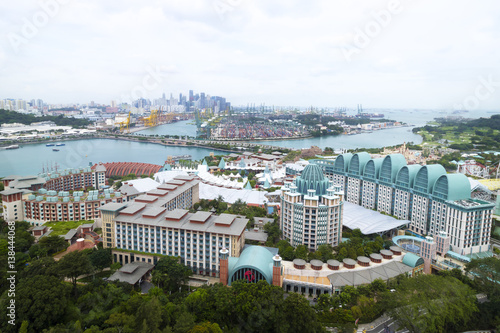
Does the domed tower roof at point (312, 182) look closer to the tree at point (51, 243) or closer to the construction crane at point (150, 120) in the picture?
the tree at point (51, 243)

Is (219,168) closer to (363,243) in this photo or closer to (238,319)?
(363,243)

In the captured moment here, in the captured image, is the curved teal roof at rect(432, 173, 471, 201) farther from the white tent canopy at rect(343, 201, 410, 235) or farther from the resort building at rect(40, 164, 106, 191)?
the resort building at rect(40, 164, 106, 191)

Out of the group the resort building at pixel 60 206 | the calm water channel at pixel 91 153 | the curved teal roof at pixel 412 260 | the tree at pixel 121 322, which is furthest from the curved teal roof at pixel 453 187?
the calm water channel at pixel 91 153

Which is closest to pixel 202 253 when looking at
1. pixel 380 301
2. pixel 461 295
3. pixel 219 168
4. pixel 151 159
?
pixel 380 301

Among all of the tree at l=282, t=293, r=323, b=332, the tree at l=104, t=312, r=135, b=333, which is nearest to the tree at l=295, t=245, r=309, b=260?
the tree at l=282, t=293, r=323, b=332

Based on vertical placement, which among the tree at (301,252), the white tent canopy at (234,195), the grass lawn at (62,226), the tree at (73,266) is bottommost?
the grass lawn at (62,226)

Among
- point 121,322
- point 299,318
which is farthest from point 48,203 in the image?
point 299,318
